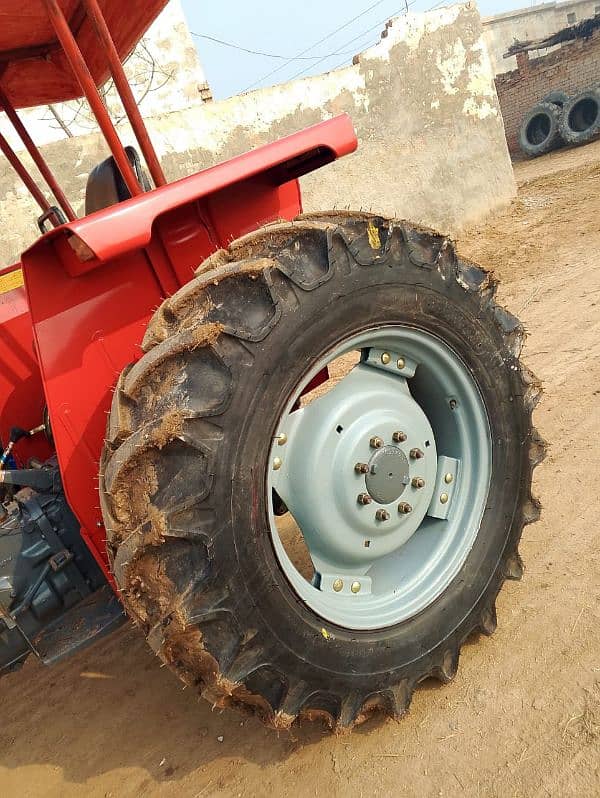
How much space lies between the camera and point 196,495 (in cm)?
137

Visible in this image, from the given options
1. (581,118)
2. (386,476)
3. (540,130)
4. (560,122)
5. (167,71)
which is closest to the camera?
(386,476)

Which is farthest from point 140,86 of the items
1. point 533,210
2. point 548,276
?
point 548,276

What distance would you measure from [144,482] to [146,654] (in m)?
1.37

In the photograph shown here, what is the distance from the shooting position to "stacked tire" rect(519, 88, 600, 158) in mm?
12734

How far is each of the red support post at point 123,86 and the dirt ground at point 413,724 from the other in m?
1.74

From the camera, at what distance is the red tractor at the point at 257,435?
4.62 feet

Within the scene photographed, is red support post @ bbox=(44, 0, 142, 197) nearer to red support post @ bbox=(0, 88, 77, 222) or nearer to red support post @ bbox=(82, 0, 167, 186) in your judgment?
red support post @ bbox=(82, 0, 167, 186)

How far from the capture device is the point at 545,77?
1444 cm

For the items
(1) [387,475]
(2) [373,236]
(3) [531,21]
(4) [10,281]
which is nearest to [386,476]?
(1) [387,475]

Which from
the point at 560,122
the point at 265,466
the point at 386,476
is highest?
the point at 265,466

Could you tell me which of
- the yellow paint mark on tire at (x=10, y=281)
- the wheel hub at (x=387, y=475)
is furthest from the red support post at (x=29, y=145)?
the wheel hub at (x=387, y=475)

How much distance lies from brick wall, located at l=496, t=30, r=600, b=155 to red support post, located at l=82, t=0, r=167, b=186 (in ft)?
48.2

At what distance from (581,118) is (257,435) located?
1473 centimetres

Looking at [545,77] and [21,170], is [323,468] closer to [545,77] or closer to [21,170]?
[21,170]
